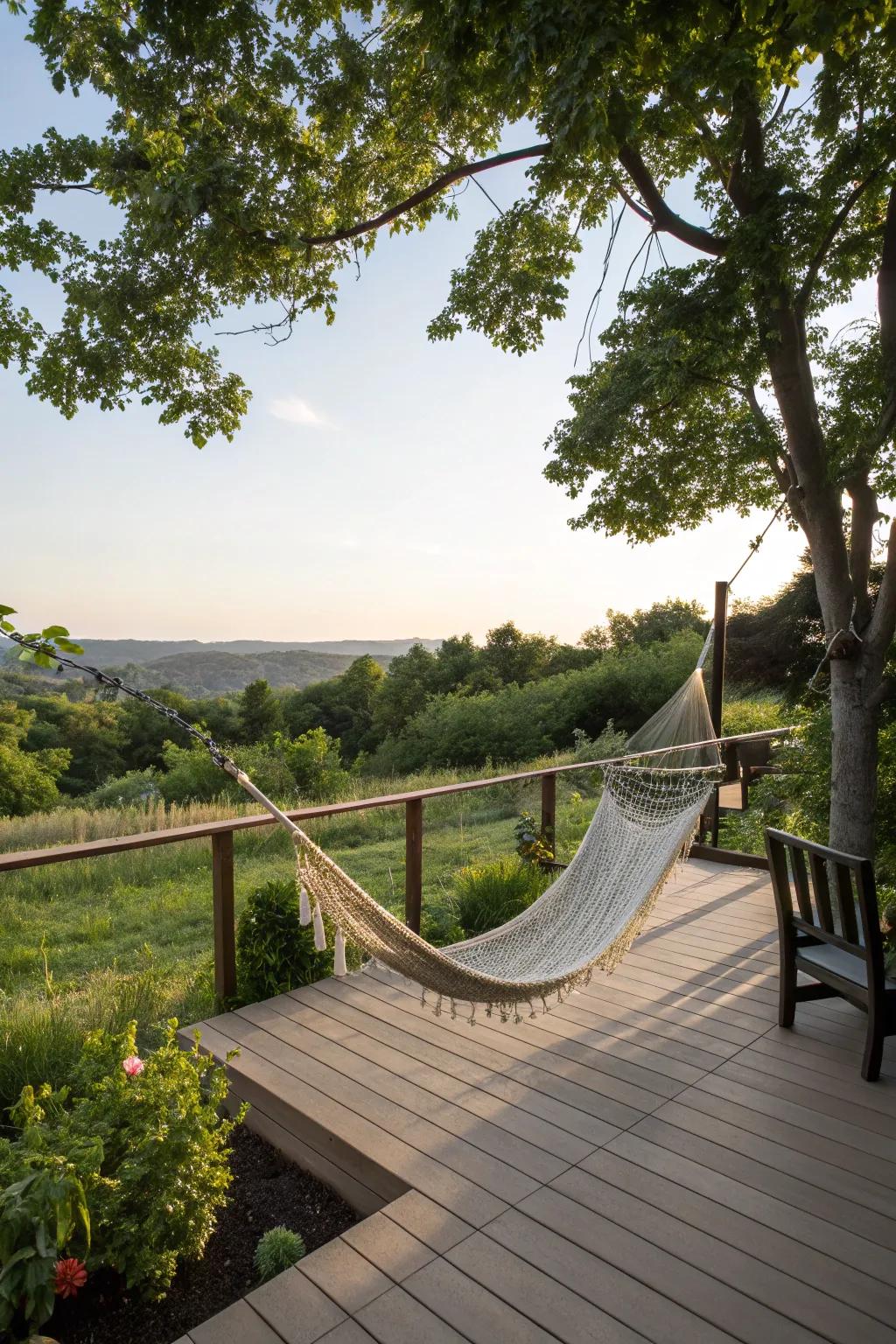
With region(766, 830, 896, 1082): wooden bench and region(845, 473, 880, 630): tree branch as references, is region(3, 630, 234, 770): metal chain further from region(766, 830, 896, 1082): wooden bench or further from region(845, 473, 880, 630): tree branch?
region(845, 473, 880, 630): tree branch

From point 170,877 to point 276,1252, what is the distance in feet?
17.3

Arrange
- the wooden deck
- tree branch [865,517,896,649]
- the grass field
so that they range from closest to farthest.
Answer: the wooden deck → tree branch [865,517,896,649] → the grass field

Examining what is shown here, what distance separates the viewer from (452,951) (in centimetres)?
256

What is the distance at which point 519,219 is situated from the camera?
466 centimetres

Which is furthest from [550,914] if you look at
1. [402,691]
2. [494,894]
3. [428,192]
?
[402,691]

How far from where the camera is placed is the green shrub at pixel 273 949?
271 centimetres

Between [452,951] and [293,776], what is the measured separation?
29.4 feet

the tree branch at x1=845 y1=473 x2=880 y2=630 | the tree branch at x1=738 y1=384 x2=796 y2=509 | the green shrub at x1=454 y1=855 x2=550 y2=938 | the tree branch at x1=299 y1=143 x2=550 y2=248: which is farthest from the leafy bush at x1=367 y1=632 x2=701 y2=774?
the tree branch at x1=299 y1=143 x2=550 y2=248

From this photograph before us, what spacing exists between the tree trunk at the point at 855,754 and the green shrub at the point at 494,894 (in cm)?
146

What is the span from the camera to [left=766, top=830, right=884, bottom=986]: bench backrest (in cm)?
202

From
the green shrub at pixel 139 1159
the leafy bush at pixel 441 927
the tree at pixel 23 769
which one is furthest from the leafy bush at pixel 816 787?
the tree at pixel 23 769

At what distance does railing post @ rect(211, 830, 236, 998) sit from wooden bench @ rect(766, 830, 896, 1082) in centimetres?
175

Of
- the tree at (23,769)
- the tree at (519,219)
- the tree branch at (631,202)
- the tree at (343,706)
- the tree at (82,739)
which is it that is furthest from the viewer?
the tree at (343,706)

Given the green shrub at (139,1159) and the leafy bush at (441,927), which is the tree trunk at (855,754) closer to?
the leafy bush at (441,927)
